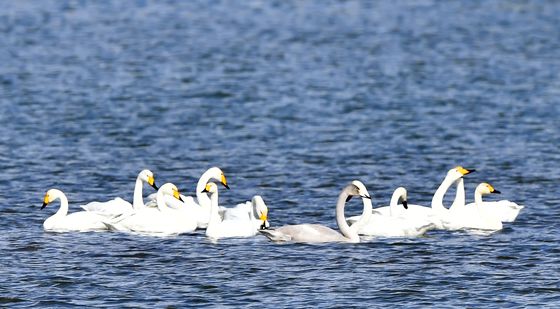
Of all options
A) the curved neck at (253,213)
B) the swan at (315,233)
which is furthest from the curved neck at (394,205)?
the curved neck at (253,213)

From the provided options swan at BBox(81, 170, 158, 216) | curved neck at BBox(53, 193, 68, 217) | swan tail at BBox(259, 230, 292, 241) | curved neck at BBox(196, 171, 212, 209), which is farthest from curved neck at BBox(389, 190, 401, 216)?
curved neck at BBox(53, 193, 68, 217)

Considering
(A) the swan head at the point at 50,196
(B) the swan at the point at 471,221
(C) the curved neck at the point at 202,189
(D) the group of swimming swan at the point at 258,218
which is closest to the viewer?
(D) the group of swimming swan at the point at 258,218

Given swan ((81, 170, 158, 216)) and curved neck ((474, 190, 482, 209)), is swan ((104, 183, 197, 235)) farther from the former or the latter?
curved neck ((474, 190, 482, 209))

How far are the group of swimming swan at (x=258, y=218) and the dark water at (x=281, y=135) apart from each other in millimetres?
313

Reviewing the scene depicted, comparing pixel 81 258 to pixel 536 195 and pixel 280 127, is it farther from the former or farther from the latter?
pixel 280 127

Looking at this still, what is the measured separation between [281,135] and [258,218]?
9.99 metres

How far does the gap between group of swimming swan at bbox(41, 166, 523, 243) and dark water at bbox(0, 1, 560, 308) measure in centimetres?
31

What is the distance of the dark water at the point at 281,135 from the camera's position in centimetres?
1858

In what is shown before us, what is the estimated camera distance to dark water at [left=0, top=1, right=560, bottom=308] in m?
18.6

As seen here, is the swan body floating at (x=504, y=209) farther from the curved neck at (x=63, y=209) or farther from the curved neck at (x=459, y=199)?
the curved neck at (x=63, y=209)

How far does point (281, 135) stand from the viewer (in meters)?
32.0

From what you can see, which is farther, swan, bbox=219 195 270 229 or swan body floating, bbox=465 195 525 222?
swan body floating, bbox=465 195 525 222

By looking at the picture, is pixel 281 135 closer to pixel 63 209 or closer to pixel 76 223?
pixel 63 209

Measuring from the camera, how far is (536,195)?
82.5 feet
